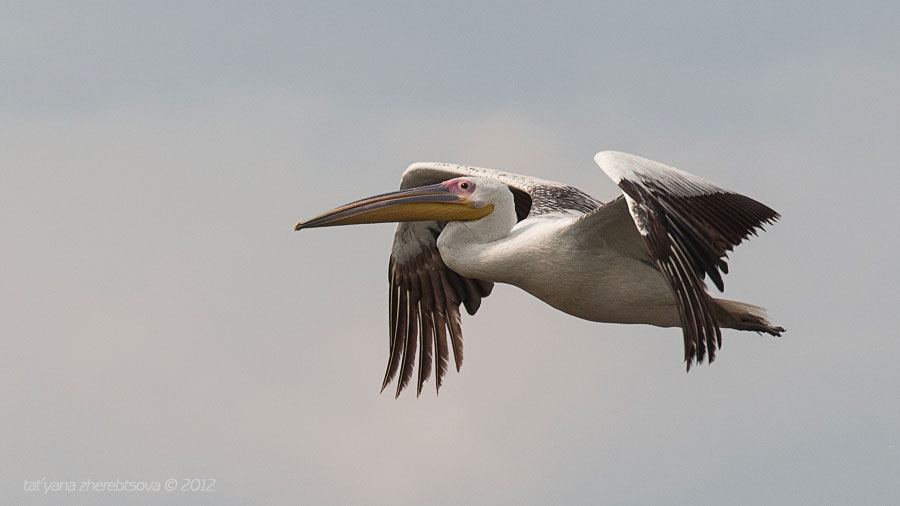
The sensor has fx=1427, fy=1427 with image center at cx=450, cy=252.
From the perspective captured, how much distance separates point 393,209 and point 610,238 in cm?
196

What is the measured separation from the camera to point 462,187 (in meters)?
11.9

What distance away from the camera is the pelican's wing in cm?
962

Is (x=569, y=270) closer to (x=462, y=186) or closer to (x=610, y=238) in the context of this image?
(x=610, y=238)

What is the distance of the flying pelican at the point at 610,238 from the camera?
9688 millimetres

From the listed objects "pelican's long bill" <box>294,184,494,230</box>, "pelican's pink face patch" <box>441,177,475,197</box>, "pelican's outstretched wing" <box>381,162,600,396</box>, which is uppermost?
"pelican's pink face patch" <box>441,177,475,197</box>

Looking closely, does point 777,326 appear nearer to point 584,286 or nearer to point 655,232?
point 584,286

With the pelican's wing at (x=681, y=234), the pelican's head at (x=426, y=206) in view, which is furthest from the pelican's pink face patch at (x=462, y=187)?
the pelican's wing at (x=681, y=234)

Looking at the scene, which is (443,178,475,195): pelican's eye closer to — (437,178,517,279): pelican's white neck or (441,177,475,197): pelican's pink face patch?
(441,177,475,197): pelican's pink face patch

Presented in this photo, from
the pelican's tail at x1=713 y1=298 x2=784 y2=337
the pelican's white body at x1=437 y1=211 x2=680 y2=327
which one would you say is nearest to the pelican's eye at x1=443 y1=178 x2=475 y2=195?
the pelican's white body at x1=437 y1=211 x2=680 y2=327

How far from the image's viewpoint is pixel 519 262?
37.2 feet

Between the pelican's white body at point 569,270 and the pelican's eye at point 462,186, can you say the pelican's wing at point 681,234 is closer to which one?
the pelican's white body at point 569,270

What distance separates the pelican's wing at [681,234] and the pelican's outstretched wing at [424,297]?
3.38m

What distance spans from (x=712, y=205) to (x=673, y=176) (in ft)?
1.55

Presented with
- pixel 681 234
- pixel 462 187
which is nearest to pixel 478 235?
pixel 462 187
